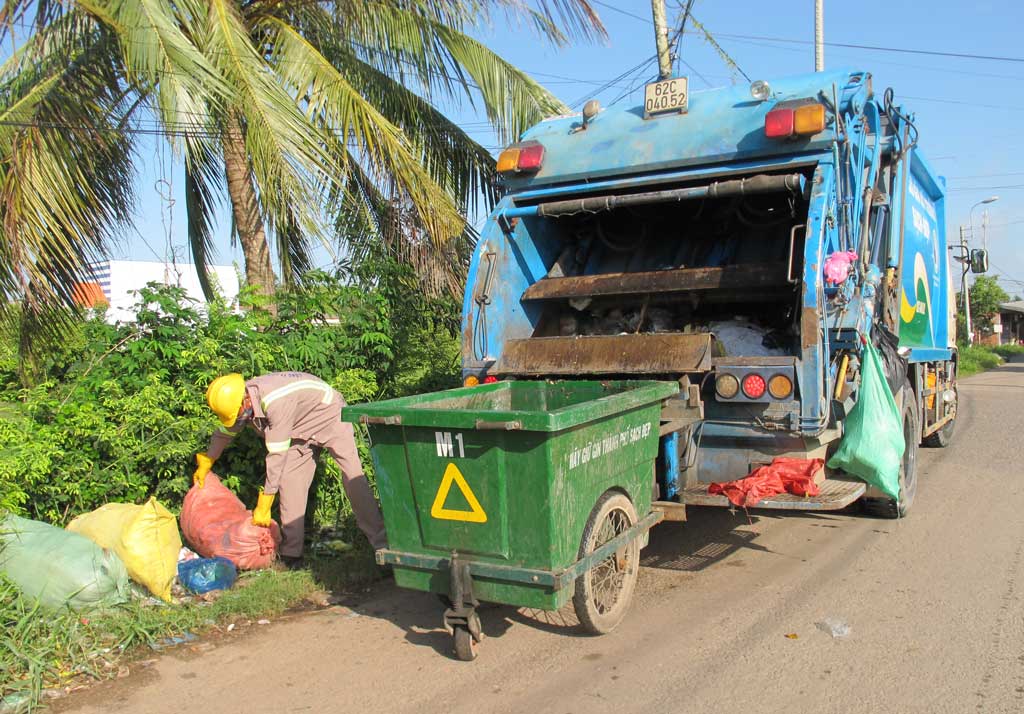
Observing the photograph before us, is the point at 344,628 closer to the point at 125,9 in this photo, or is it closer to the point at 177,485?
the point at 177,485

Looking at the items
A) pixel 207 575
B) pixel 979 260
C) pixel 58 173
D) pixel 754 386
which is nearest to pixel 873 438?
pixel 754 386

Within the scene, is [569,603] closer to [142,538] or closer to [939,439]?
[142,538]

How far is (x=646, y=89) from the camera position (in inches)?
205

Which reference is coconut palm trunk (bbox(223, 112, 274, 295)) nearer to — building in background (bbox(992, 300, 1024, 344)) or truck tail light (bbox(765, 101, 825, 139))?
truck tail light (bbox(765, 101, 825, 139))

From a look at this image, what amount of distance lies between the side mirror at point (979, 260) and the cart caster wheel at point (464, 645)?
8250mm

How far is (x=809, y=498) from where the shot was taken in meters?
4.08

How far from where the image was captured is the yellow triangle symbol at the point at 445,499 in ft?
11.1

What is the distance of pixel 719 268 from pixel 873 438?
123 cm

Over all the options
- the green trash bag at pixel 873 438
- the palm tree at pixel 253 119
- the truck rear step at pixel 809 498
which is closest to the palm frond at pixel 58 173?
the palm tree at pixel 253 119

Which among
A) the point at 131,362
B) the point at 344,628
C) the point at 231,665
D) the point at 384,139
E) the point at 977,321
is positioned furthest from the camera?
the point at 977,321

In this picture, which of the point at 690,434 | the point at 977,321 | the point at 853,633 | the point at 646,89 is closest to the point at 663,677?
the point at 853,633

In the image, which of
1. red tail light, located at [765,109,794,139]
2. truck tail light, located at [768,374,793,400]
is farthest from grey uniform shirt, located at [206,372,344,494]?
red tail light, located at [765,109,794,139]

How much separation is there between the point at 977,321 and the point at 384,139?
1686 inches

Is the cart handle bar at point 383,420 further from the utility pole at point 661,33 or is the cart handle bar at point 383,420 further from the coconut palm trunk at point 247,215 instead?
the utility pole at point 661,33
